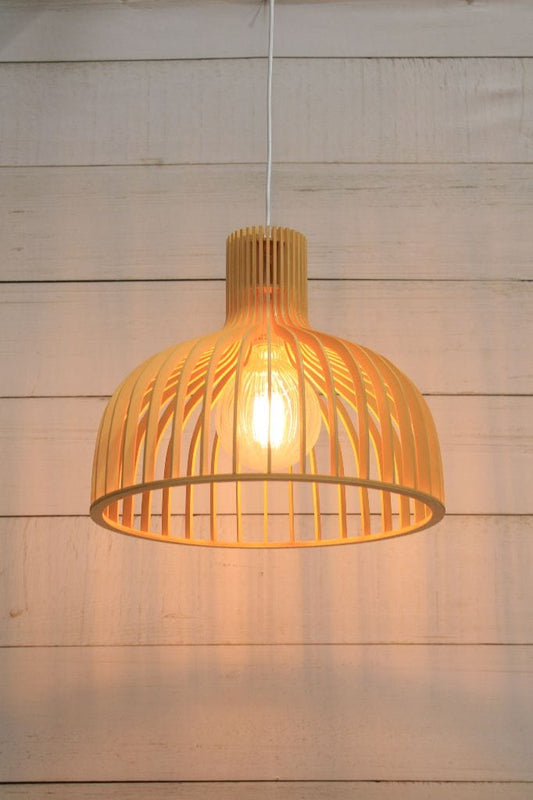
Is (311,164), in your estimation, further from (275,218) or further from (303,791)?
(303,791)

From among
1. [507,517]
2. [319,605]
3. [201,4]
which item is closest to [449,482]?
[507,517]

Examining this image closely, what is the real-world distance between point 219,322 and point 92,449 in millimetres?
268

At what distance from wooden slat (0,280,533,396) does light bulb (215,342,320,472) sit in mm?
612

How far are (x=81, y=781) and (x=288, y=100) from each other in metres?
1.06

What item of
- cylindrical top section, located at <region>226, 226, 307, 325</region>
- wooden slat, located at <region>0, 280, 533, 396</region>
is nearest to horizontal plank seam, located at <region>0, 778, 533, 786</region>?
wooden slat, located at <region>0, 280, 533, 396</region>

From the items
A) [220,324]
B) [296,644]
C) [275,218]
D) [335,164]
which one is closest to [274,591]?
[296,644]

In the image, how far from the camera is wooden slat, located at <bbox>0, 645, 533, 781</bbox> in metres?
1.41

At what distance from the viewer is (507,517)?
4.95 ft

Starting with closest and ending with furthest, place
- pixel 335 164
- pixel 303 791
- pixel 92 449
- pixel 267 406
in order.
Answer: pixel 267 406
pixel 303 791
pixel 92 449
pixel 335 164

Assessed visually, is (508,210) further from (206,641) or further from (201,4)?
(206,641)

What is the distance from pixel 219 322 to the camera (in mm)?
1592

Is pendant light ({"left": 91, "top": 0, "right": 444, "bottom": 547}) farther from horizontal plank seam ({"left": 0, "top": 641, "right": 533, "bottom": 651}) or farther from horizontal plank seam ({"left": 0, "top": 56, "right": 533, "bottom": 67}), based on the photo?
horizontal plank seam ({"left": 0, "top": 56, "right": 533, "bottom": 67})

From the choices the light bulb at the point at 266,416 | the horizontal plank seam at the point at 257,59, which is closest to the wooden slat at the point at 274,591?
the light bulb at the point at 266,416

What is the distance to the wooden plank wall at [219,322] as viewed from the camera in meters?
1.42
